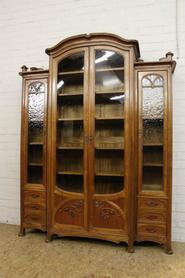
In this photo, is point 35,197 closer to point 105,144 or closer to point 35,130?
point 35,130

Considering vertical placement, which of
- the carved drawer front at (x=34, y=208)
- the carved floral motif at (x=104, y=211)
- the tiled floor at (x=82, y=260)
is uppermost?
the carved floral motif at (x=104, y=211)

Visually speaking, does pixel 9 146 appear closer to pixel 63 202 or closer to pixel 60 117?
pixel 60 117

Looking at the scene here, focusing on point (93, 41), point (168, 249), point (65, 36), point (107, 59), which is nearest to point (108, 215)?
point (168, 249)

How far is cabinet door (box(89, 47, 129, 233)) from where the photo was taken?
2.38m

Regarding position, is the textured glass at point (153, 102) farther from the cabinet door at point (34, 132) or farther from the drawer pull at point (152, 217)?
the cabinet door at point (34, 132)

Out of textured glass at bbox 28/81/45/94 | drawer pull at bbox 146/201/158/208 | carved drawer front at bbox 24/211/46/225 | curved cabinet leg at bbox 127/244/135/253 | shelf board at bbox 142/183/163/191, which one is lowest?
curved cabinet leg at bbox 127/244/135/253

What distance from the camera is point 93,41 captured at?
2.45 metres

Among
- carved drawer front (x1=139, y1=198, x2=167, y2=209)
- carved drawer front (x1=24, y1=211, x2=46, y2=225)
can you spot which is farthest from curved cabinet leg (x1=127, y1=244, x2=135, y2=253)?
carved drawer front (x1=24, y1=211, x2=46, y2=225)

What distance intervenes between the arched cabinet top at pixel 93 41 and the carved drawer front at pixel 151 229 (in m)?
1.73

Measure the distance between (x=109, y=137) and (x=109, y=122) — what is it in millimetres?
159

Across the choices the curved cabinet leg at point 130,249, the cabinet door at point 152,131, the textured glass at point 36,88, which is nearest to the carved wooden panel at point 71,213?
the curved cabinet leg at point 130,249

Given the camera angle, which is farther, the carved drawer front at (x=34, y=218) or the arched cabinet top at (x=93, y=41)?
the carved drawer front at (x=34, y=218)

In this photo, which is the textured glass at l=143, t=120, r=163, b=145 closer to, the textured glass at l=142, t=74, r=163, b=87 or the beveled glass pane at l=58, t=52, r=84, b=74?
the textured glass at l=142, t=74, r=163, b=87

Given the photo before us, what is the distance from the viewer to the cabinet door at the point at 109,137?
7.81ft
